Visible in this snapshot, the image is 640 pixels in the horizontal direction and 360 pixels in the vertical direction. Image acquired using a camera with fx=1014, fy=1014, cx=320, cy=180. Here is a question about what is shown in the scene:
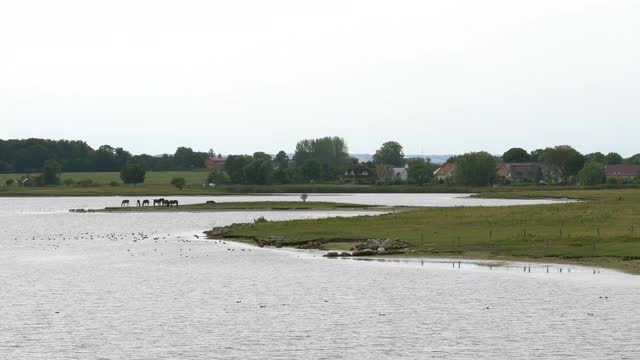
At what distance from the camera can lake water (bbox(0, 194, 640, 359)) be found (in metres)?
38.3

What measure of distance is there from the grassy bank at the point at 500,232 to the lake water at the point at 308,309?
415cm

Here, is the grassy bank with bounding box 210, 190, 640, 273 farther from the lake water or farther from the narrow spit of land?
the narrow spit of land

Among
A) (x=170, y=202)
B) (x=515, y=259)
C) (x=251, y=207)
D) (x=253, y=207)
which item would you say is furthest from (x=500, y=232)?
(x=170, y=202)

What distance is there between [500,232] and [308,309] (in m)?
36.3

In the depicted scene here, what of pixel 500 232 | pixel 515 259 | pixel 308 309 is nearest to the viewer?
pixel 308 309

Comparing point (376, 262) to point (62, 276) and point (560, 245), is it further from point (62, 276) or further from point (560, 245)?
point (62, 276)

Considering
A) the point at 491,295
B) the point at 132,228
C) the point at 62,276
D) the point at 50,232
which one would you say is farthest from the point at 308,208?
the point at 491,295

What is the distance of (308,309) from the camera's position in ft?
155

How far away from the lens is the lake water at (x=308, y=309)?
126ft

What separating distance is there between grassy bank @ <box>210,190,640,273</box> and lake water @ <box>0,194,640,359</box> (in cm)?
415

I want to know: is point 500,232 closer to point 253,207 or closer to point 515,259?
point 515,259

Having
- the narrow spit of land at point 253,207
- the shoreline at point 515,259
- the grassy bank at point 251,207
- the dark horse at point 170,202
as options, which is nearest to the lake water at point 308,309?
the shoreline at point 515,259

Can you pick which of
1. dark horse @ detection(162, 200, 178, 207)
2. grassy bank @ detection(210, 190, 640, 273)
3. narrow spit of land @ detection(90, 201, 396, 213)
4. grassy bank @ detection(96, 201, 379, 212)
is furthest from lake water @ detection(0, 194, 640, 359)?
dark horse @ detection(162, 200, 178, 207)

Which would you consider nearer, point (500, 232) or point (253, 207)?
point (500, 232)
